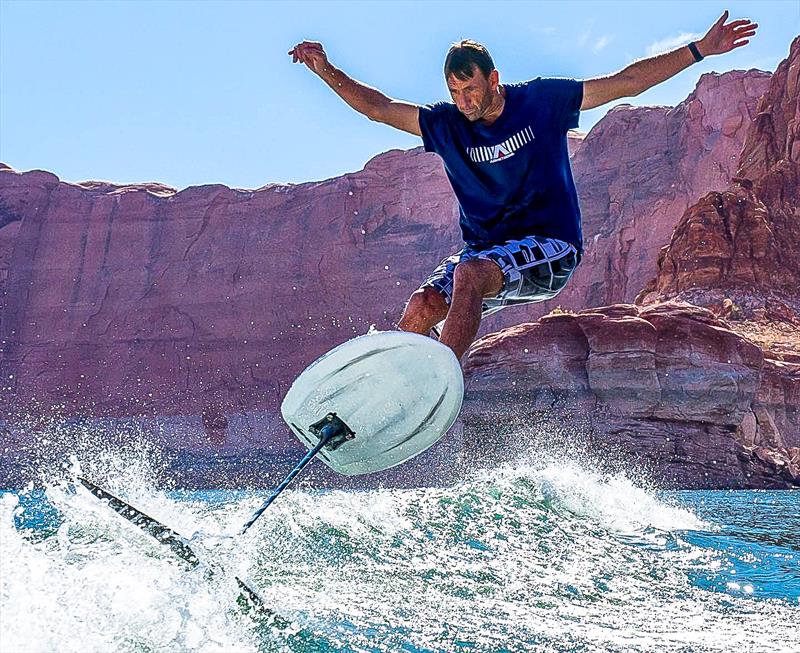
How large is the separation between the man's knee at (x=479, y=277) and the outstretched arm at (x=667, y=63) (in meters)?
1.03

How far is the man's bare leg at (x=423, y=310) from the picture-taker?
468 centimetres

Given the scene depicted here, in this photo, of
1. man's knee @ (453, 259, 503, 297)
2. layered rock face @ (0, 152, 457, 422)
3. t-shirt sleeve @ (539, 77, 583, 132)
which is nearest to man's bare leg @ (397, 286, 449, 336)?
man's knee @ (453, 259, 503, 297)

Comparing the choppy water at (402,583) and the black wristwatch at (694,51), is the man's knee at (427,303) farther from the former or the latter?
the black wristwatch at (694,51)

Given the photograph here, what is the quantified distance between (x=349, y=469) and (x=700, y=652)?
1.88 m

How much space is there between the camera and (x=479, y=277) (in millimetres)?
4430

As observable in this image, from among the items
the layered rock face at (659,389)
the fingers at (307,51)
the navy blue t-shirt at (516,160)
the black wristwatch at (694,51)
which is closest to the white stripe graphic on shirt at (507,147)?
the navy blue t-shirt at (516,160)

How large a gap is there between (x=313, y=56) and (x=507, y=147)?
1.13 metres

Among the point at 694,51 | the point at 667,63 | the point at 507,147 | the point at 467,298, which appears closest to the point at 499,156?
the point at 507,147

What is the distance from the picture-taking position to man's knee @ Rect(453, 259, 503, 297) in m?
4.39

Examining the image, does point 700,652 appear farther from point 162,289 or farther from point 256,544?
point 162,289

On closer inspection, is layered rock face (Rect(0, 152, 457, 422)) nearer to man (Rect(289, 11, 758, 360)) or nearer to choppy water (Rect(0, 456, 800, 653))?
choppy water (Rect(0, 456, 800, 653))

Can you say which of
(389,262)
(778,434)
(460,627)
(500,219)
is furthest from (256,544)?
(389,262)

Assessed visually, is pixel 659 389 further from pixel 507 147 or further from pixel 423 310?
pixel 507 147

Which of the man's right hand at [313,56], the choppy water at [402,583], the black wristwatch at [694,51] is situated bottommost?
the choppy water at [402,583]
